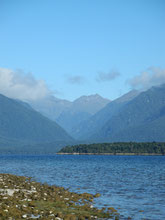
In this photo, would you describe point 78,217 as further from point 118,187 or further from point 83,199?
point 118,187

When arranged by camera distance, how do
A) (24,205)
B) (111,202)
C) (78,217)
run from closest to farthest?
1. (78,217)
2. (24,205)
3. (111,202)

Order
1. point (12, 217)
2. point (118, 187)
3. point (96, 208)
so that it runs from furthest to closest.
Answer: point (118, 187) → point (96, 208) → point (12, 217)

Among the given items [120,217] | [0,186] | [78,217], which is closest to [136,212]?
[120,217]

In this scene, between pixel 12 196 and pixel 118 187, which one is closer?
pixel 12 196

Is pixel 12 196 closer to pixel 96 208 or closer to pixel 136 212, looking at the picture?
pixel 96 208

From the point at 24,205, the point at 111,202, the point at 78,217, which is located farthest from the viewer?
the point at 111,202

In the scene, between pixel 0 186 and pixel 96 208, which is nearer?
pixel 96 208

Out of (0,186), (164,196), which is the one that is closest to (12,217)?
(0,186)

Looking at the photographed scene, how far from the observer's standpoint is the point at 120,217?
40.2 meters

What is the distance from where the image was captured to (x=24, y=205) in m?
41.2

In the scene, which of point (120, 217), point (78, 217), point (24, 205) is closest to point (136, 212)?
point (120, 217)

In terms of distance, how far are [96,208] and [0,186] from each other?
18.0 metres

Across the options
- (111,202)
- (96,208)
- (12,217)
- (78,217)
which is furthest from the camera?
(111,202)

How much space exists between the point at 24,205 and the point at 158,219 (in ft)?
46.8
